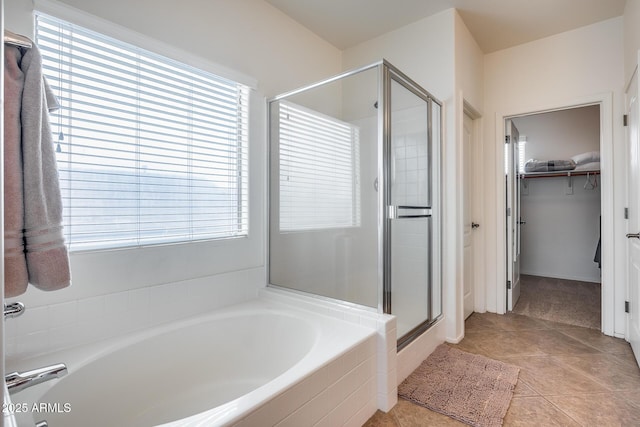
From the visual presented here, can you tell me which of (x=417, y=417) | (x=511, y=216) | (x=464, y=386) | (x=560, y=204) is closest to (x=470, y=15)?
(x=511, y=216)

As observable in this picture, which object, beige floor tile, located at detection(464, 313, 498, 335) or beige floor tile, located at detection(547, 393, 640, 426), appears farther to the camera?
beige floor tile, located at detection(464, 313, 498, 335)

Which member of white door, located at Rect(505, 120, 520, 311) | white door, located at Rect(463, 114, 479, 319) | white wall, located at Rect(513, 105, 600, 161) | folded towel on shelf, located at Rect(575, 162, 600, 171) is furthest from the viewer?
white wall, located at Rect(513, 105, 600, 161)

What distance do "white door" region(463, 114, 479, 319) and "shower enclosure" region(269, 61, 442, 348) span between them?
59 centimetres

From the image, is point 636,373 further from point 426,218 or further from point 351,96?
point 351,96

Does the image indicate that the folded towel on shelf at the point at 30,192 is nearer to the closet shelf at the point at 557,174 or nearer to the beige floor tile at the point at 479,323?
the beige floor tile at the point at 479,323

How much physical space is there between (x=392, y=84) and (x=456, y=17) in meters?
1.11

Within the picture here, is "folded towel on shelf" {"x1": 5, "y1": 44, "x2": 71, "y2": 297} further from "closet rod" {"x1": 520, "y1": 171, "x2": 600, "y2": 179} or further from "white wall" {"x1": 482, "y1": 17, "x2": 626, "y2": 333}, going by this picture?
"closet rod" {"x1": 520, "y1": 171, "x2": 600, "y2": 179}

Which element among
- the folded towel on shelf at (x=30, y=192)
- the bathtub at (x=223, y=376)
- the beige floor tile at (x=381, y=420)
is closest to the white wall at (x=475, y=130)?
the beige floor tile at (x=381, y=420)

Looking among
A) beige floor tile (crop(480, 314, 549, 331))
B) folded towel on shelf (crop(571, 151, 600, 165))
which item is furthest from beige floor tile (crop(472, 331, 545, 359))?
folded towel on shelf (crop(571, 151, 600, 165))

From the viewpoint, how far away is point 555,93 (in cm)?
290

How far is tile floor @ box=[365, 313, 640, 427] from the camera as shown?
164 centimetres

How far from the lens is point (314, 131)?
2.49 meters

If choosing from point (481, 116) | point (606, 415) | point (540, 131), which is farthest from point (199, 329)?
point (540, 131)

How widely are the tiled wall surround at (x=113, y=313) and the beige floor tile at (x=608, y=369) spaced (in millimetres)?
2285
